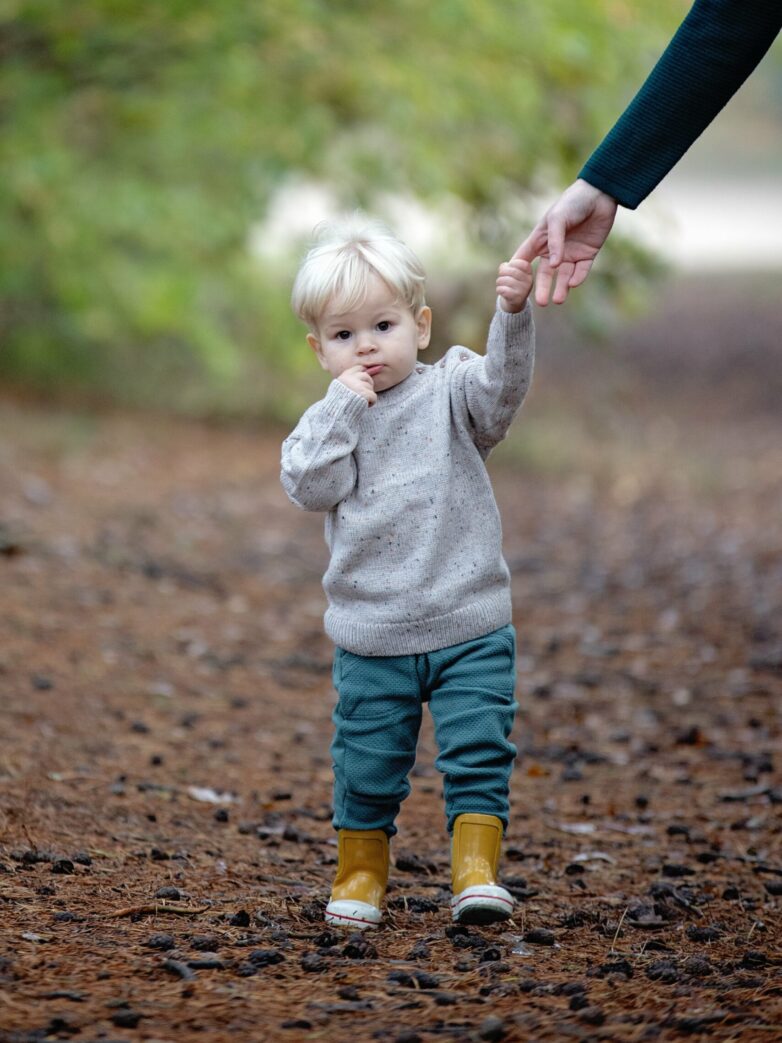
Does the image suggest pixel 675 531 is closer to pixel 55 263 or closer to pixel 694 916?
pixel 55 263

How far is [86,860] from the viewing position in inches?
137

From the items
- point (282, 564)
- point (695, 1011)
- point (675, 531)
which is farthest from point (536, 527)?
point (695, 1011)

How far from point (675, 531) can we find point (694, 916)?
6.60 metres

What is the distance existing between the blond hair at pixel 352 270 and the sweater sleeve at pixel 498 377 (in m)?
0.21

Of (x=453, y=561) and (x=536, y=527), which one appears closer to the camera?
(x=453, y=561)

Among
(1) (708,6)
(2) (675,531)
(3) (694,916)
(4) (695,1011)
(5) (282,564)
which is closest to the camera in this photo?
(4) (695,1011)

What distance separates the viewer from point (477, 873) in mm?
3057

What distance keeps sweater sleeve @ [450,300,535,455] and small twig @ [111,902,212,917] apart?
126 cm

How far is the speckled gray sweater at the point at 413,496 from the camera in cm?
304

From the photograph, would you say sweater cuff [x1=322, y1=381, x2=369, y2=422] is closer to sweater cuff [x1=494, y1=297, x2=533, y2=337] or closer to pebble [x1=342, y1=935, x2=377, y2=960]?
sweater cuff [x1=494, y1=297, x2=533, y2=337]

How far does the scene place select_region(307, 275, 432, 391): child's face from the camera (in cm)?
307

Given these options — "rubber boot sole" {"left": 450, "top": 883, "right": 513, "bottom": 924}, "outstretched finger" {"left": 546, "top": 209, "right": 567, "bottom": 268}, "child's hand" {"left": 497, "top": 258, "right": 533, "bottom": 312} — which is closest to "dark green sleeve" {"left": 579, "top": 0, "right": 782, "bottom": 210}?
"outstretched finger" {"left": 546, "top": 209, "right": 567, "bottom": 268}

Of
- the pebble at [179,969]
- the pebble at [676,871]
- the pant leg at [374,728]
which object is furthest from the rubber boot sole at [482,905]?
the pebble at [676,871]

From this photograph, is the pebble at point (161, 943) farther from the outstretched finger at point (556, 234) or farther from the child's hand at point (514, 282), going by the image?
the outstretched finger at point (556, 234)
